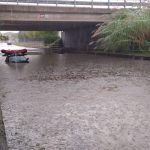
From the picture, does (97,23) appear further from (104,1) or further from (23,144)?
(23,144)

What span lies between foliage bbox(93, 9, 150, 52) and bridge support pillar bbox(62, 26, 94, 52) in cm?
1125

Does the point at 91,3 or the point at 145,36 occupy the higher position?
the point at 91,3

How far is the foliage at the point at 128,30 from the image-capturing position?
30.8m

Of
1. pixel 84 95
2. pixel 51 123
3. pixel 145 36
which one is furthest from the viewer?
pixel 145 36

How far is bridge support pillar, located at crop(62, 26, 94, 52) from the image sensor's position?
46619 mm

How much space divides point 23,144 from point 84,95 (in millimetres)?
5563

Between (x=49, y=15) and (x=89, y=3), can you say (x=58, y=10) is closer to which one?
(x=49, y=15)

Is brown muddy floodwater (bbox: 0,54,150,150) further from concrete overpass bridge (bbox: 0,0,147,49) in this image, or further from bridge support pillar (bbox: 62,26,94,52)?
bridge support pillar (bbox: 62,26,94,52)

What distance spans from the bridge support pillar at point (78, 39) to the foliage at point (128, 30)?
36.9ft

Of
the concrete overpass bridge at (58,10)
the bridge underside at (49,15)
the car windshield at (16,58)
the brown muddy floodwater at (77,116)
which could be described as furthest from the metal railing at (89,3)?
the brown muddy floodwater at (77,116)

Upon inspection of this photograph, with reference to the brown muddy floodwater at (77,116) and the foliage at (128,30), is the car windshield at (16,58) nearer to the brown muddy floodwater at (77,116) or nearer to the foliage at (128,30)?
the foliage at (128,30)

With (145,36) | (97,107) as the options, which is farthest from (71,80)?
(145,36)

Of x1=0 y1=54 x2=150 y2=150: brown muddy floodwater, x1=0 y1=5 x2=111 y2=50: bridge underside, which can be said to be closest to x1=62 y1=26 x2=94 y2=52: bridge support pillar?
x1=0 y1=5 x2=111 y2=50: bridge underside

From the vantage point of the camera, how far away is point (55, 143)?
22.9 feet
